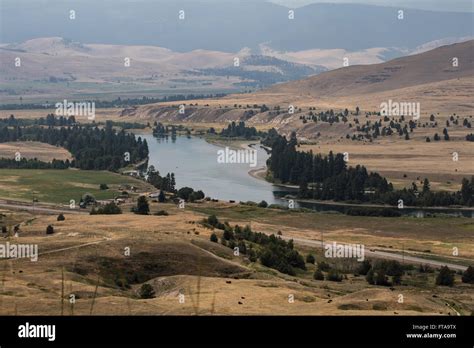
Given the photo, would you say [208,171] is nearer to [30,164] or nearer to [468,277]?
[30,164]

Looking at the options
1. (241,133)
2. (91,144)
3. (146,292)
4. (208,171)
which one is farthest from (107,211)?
(241,133)

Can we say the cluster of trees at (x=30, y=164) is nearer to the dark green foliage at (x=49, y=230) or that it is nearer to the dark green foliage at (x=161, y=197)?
the dark green foliage at (x=161, y=197)

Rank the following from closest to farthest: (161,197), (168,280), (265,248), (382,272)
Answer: (168,280) < (382,272) < (265,248) < (161,197)

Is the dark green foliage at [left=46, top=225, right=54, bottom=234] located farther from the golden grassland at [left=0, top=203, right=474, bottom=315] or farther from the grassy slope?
the grassy slope

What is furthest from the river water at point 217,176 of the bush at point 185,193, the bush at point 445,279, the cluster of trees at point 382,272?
the bush at point 445,279

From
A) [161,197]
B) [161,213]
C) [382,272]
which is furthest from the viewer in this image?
[161,197]
